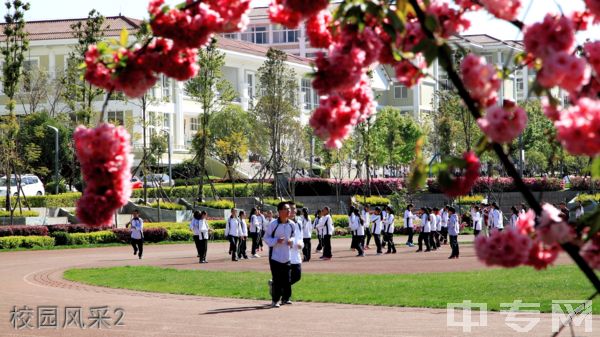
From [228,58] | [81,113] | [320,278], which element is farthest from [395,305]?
[228,58]

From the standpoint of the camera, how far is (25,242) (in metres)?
36.7

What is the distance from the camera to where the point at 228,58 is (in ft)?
228

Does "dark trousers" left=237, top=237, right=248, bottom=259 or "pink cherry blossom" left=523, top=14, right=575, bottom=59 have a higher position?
"pink cherry blossom" left=523, top=14, right=575, bottom=59

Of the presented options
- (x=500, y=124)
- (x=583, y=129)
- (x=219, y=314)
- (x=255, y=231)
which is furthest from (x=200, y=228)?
(x=583, y=129)

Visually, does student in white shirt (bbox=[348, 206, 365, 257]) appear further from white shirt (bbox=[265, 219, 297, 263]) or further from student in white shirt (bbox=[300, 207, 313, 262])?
white shirt (bbox=[265, 219, 297, 263])

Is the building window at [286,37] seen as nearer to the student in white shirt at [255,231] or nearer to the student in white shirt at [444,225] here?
the student in white shirt at [444,225]

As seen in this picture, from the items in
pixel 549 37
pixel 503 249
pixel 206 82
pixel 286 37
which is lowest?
pixel 503 249

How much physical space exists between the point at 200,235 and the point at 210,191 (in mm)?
28222

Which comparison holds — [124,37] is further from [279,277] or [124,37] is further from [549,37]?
[279,277]

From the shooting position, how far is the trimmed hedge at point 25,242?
36.3 m

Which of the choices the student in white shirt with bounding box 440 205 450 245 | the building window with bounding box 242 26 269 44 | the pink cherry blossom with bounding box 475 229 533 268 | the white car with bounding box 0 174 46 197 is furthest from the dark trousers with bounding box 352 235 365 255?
the building window with bounding box 242 26 269 44

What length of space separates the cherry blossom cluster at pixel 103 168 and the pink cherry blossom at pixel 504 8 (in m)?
→ 1.50

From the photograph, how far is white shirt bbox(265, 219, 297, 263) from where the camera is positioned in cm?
1689

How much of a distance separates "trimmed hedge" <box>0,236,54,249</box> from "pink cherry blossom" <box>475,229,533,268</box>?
33995mm
